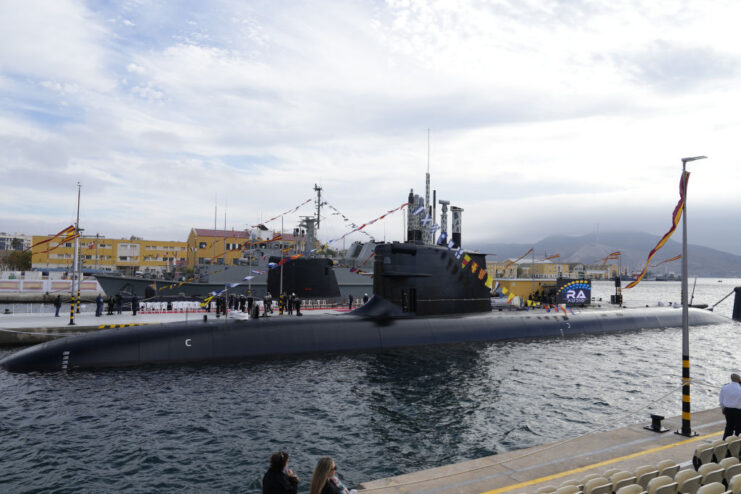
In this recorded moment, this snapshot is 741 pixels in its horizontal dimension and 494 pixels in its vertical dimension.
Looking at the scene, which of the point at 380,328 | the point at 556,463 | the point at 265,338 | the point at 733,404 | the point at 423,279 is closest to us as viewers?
the point at 556,463

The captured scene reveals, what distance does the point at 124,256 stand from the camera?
7231cm

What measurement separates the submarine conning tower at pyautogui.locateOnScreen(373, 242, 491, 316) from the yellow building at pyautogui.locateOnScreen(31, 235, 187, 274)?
179 ft

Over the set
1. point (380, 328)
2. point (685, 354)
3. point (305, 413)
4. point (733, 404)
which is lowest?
point (305, 413)

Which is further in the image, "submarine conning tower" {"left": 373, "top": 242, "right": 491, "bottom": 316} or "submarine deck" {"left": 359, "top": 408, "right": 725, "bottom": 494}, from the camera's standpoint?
"submarine conning tower" {"left": 373, "top": 242, "right": 491, "bottom": 316}

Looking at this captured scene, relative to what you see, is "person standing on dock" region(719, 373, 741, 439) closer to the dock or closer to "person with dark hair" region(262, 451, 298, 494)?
"person with dark hair" region(262, 451, 298, 494)

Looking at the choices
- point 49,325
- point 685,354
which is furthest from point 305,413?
point 49,325


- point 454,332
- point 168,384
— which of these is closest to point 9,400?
point 168,384

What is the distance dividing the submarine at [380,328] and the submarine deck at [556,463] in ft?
37.4

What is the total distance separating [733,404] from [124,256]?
7914 cm

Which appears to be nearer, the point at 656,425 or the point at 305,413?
the point at 656,425

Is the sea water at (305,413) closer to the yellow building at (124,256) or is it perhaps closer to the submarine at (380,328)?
the submarine at (380,328)

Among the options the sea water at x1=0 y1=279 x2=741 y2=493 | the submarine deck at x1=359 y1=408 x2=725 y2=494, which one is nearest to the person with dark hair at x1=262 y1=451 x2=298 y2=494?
the submarine deck at x1=359 y1=408 x2=725 y2=494

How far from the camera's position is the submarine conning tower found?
64.8 ft

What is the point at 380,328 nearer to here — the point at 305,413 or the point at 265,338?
the point at 265,338
